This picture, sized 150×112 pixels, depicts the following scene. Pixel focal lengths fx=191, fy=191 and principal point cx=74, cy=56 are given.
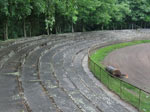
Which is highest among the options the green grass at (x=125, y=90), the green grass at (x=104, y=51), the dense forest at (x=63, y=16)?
the dense forest at (x=63, y=16)

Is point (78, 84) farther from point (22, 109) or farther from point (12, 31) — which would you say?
point (12, 31)

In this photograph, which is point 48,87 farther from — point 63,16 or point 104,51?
point 63,16

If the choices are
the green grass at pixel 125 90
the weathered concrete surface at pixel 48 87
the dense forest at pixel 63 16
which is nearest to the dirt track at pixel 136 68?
the green grass at pixel 125 90

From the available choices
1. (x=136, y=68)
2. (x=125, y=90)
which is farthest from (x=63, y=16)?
(x=125, y=90)

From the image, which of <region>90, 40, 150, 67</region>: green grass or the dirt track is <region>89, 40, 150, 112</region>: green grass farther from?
<region>90, 40, 150, 67</region>: green grass

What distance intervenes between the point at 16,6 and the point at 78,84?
1440 cm

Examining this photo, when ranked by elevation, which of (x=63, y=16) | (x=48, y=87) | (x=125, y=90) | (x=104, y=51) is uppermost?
(x=63, y=16)

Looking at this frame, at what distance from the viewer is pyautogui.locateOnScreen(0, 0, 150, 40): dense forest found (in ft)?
80.5

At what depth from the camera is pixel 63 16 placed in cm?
4094

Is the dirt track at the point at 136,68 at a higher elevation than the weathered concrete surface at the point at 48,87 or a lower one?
lower

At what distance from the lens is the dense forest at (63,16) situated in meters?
24.5

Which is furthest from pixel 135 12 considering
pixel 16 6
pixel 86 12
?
pixel 16 6

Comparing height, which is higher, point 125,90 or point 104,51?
point 104,51

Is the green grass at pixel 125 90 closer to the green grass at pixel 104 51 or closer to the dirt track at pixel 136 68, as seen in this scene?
the dirt track at pixel 136 68
